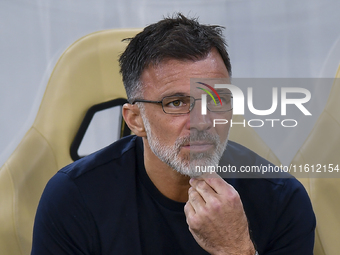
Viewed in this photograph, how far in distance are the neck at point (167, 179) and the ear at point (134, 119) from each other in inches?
2.7

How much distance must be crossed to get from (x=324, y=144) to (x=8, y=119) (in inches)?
50.6

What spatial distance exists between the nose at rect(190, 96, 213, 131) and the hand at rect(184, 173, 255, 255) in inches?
5.3

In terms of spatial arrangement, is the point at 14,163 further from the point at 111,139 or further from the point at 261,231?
the point at 261,231

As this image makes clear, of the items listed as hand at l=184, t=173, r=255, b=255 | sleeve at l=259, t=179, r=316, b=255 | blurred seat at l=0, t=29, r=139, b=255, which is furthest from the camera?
blurred seat at l=0, t=29, r=139, b=255

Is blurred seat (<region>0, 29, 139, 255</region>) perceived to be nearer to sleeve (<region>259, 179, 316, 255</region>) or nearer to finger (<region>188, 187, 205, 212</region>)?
finger (<region>188, 187, 205, 212</region>)

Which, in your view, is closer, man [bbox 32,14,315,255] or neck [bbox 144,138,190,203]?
man [bbox 32,14,315,255]

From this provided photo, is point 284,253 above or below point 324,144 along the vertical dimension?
below

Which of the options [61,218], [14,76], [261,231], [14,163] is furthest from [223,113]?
[14,76]

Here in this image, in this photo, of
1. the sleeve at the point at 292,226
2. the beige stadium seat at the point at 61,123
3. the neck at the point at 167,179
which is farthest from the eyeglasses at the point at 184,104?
the beige stadium seat at the point at 61,123

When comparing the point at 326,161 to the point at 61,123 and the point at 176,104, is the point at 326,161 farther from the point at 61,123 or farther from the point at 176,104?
the point at 61,123

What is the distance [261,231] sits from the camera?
1112 mm

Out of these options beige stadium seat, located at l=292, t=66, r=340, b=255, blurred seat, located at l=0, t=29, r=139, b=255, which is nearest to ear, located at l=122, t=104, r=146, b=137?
blurred seat, located at l=0, t=29, r=139, b=255

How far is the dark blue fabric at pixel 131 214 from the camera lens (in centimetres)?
103

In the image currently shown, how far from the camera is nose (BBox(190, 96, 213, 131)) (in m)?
0.97
